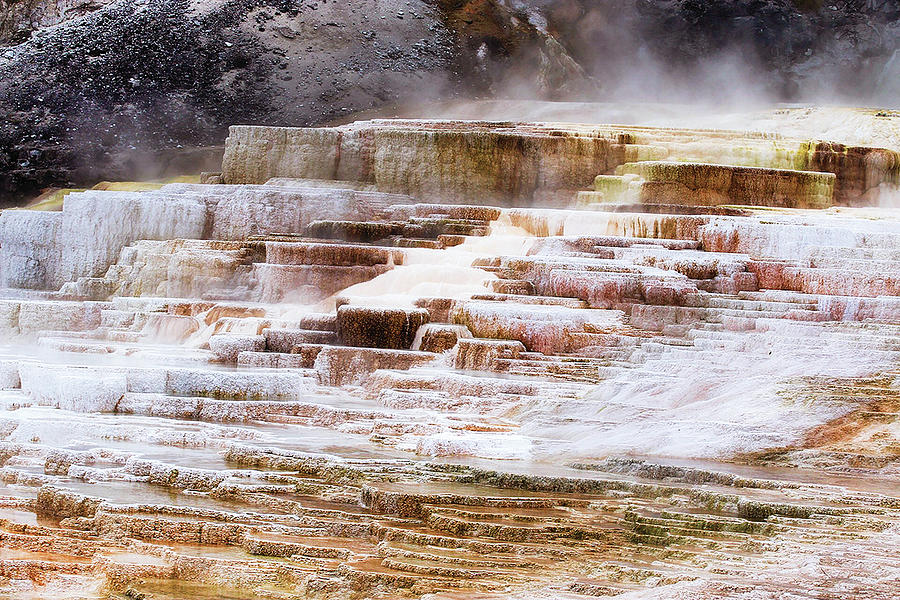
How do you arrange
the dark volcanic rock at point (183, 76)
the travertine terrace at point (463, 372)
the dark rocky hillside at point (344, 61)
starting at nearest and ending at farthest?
the travertine terrace at point (463, 372) → the dark volcanic rock at point (183, 76) → the dark rocky hillside at point (344, 61)

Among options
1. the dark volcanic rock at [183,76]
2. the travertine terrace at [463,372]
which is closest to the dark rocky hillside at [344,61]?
the dark volcanic rock at [183,76]

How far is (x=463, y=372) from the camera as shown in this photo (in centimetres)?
834

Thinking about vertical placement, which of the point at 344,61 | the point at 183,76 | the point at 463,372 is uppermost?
the point at 344,61

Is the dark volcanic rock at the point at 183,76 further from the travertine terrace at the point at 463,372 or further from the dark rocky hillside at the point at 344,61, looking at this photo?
the travertine terrace at the point at 463,372

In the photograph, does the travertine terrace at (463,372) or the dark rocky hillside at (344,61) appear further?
the dark rocky hillside at (344,61)

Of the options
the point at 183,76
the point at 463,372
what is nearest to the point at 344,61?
the point at 183,76

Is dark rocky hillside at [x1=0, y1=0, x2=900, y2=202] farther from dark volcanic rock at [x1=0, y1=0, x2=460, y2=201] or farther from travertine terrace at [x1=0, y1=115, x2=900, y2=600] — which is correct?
travertine terrace at [x1=0, y1=115, x2=900, y2=600]

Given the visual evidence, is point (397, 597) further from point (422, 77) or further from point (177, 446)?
point (422, 77)

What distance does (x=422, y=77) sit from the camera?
22000 mm

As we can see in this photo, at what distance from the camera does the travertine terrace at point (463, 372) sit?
4340mm

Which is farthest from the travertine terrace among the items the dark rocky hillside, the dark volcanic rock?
the dark rocky hillside

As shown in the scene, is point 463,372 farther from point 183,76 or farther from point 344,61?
point 344,61

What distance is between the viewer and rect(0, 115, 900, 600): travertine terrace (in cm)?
434

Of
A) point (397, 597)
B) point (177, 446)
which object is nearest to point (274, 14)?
point (177, 446)
